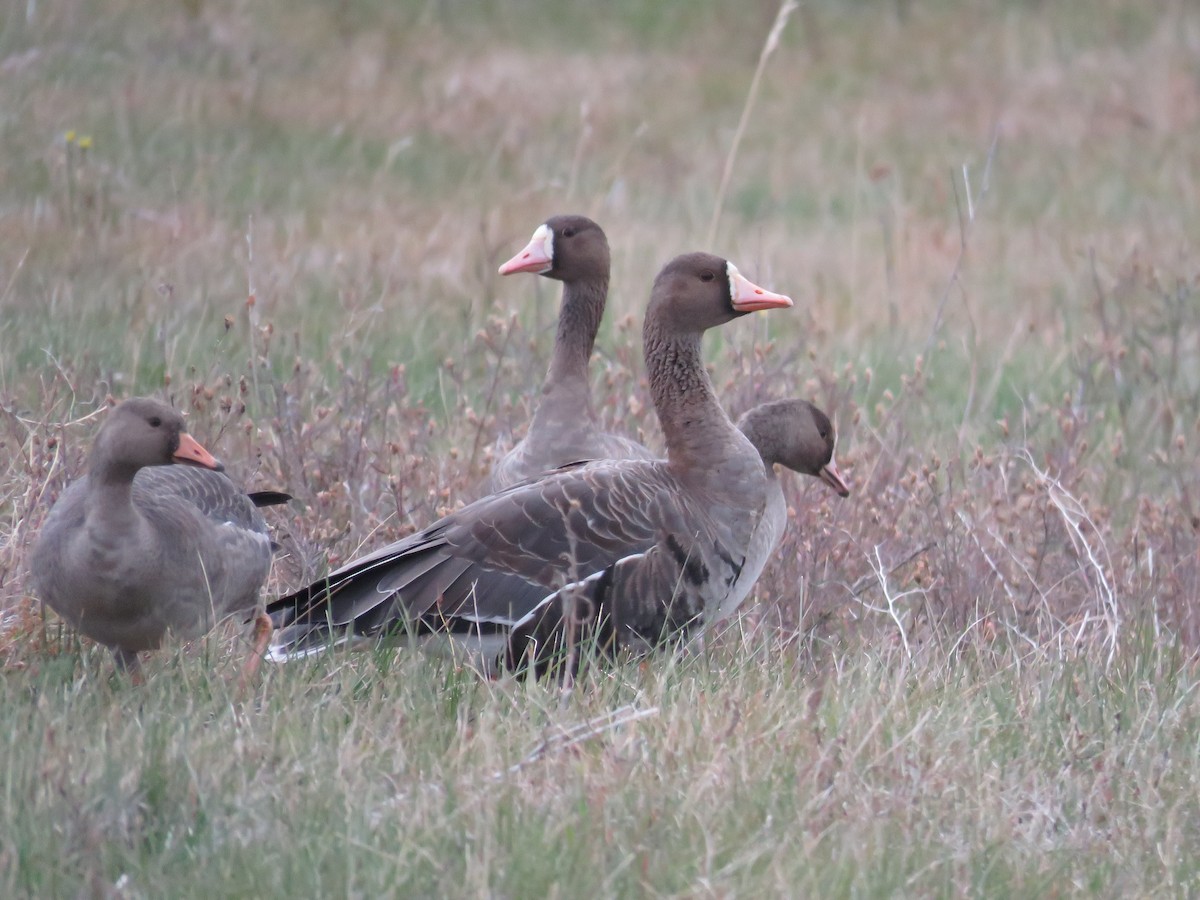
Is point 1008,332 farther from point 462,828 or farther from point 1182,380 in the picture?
point 462,828

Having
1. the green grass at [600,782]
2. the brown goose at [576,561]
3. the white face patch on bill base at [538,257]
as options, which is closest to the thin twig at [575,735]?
the green grass at [600,782]

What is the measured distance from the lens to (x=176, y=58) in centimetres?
1394

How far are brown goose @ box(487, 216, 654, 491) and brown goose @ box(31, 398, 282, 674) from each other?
64.2 inches

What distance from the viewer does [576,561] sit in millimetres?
4891

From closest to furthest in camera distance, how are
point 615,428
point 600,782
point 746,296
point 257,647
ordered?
1. point 600,782
2. point 257,647
3. point 746,296
4. point 615,428

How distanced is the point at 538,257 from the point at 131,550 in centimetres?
251

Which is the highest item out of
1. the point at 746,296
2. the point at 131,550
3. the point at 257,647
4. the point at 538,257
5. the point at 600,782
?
the point at 746,296

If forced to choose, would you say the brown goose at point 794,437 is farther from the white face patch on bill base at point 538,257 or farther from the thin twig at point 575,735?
the thin twig at point 575,735

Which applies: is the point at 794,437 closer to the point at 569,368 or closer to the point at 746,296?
the point at 746,296

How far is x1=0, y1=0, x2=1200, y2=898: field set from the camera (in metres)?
3.58

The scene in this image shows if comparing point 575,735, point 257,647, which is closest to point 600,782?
point 575,735

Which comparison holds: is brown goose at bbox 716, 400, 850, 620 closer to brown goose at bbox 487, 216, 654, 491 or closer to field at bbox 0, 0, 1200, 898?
field at bbox 0, 0, 1200, 898

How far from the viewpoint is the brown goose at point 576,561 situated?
480cm

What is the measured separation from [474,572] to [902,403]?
3.19 meters
